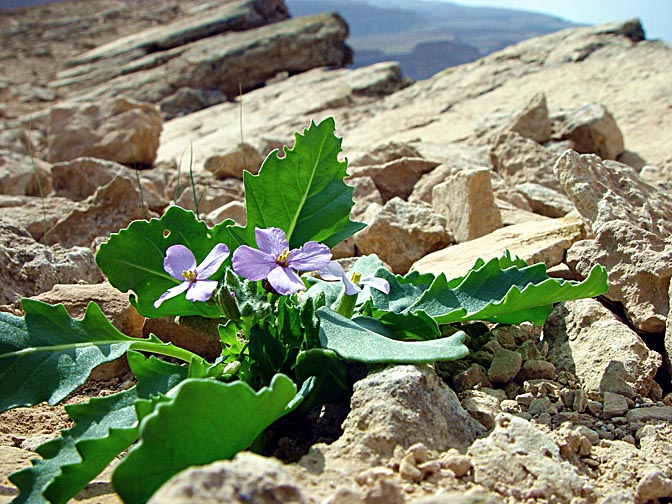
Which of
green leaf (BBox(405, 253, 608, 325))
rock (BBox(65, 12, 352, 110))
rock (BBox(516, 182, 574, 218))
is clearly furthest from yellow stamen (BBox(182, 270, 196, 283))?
rock (BBox(65, 12, 352, 110))

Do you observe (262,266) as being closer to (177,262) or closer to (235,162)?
(177,262)

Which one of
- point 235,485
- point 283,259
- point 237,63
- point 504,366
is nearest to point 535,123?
point 504,366

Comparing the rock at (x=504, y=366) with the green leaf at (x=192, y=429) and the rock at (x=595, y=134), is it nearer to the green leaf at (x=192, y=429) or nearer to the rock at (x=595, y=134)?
the green leaf at (x=192, y=429)

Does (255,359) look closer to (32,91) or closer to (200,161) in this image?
(200,161)

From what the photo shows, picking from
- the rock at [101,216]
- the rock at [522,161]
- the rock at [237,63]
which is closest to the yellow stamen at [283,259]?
the rock at [101,216]

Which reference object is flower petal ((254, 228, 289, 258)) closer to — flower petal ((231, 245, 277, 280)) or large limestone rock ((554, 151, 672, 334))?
flower petal ((231, 245, 277, 280))

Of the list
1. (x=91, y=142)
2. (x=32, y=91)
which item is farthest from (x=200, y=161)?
(x=32, y=91)
